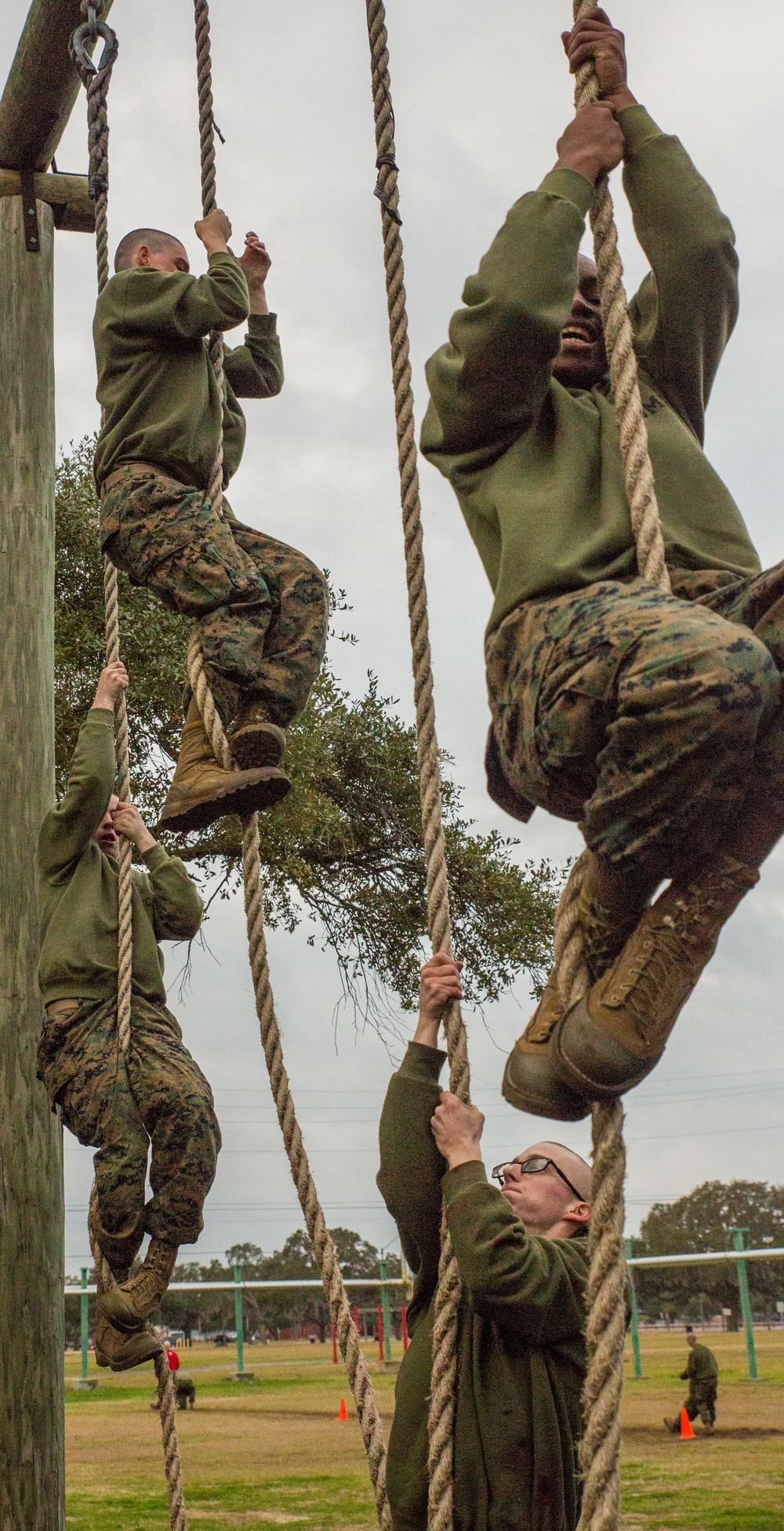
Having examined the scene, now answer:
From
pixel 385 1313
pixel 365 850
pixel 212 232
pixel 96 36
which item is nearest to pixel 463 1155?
pixel 212 232

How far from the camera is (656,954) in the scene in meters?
1.73

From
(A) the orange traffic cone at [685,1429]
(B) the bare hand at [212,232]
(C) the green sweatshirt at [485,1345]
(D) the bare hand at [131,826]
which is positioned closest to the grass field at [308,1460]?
(A) the orange traffic cone at [685,1429]

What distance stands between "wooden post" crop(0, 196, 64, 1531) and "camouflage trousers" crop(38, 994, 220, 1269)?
0.49 m

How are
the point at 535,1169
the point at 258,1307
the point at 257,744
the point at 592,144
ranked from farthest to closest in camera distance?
the point at 258,1307
the point at 257,744
the point at 535,1169
the point at 592,144

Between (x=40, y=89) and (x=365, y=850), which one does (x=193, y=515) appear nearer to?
(x=40, y=89)

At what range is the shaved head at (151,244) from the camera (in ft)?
11.4

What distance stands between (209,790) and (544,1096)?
1382 millimetres

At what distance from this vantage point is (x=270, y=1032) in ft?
9.62

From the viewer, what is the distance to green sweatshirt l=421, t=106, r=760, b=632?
6.02 feet

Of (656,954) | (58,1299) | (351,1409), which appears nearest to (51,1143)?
(58,1299)

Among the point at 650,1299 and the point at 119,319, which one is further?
the point at 650,1299

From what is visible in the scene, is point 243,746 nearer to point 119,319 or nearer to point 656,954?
point 119,319

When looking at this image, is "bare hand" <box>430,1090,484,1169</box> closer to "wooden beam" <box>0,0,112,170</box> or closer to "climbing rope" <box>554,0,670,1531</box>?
"climbing rope" <box>554,0,670,1531</box>

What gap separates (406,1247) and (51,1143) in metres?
1.94
